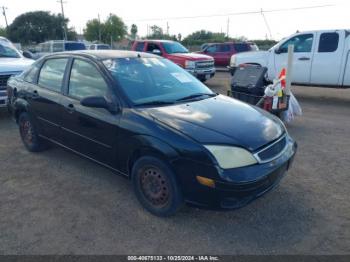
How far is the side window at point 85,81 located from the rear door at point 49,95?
0.24 meters

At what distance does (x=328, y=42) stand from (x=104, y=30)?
64.1m

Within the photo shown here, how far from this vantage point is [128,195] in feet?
12.2

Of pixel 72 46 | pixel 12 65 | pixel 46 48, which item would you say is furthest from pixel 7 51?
pixel 46 48

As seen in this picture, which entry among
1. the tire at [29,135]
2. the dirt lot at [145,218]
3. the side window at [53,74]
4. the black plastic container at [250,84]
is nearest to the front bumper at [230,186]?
the dirt lot at [145,218]

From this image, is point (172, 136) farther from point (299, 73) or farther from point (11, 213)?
point (299, 73)

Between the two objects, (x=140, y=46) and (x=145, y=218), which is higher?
(x=140, y=46)

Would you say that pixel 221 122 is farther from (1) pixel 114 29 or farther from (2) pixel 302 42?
(1) pixel 114 29

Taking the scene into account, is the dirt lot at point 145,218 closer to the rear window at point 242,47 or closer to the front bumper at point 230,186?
the front bumper at point 230,186

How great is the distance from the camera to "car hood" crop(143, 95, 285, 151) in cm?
288

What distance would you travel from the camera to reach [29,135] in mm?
5047

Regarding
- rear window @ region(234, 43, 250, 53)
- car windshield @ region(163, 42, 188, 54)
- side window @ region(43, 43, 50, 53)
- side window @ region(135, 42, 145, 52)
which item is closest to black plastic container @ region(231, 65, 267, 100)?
car windshield @ region(163, 42, 188, 54)

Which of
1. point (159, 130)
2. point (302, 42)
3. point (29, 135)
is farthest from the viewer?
point (302, 42)

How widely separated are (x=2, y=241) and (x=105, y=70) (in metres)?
2.03

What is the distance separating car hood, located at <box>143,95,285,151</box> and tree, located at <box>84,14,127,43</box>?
65.8 meters
